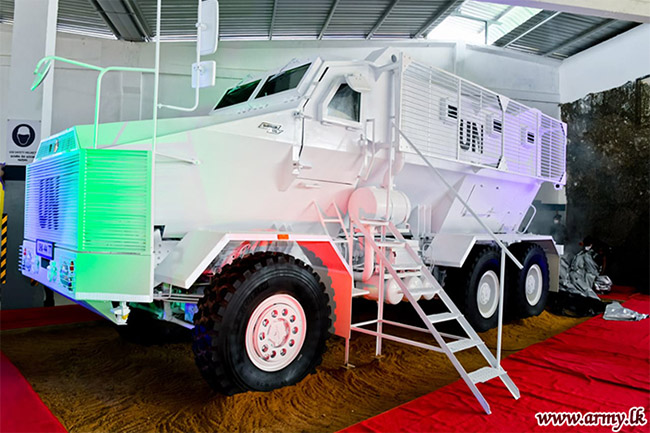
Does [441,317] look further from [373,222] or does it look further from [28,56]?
[28,56]

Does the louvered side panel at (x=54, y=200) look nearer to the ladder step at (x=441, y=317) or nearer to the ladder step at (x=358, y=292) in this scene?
the ladder step at (x=358, y=292)

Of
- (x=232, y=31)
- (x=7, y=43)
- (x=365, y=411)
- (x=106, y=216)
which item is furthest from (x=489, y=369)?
(x=7, y=43)

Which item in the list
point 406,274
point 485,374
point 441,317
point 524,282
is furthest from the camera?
point 524,282

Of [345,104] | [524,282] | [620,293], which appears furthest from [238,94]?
[620,293]

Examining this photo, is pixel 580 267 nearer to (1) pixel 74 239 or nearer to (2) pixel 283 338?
(2) pixel 283 338

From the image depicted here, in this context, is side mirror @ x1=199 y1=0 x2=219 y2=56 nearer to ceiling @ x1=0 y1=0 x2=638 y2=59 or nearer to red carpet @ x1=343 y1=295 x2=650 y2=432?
red carpet @ x1=343 y1=295 x2=650 y2=432

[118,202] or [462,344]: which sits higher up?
[118,202]

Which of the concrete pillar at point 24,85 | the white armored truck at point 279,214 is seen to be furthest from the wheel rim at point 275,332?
the concrete pillar at point 24,85

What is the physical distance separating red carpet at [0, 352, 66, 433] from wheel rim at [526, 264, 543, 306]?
235 inches

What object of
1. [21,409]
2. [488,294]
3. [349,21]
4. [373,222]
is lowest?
[21,409]

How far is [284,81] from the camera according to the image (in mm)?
4539

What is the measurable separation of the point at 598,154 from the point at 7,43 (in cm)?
1294

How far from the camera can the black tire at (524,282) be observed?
6309mm

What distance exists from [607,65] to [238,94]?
843 centimetres
